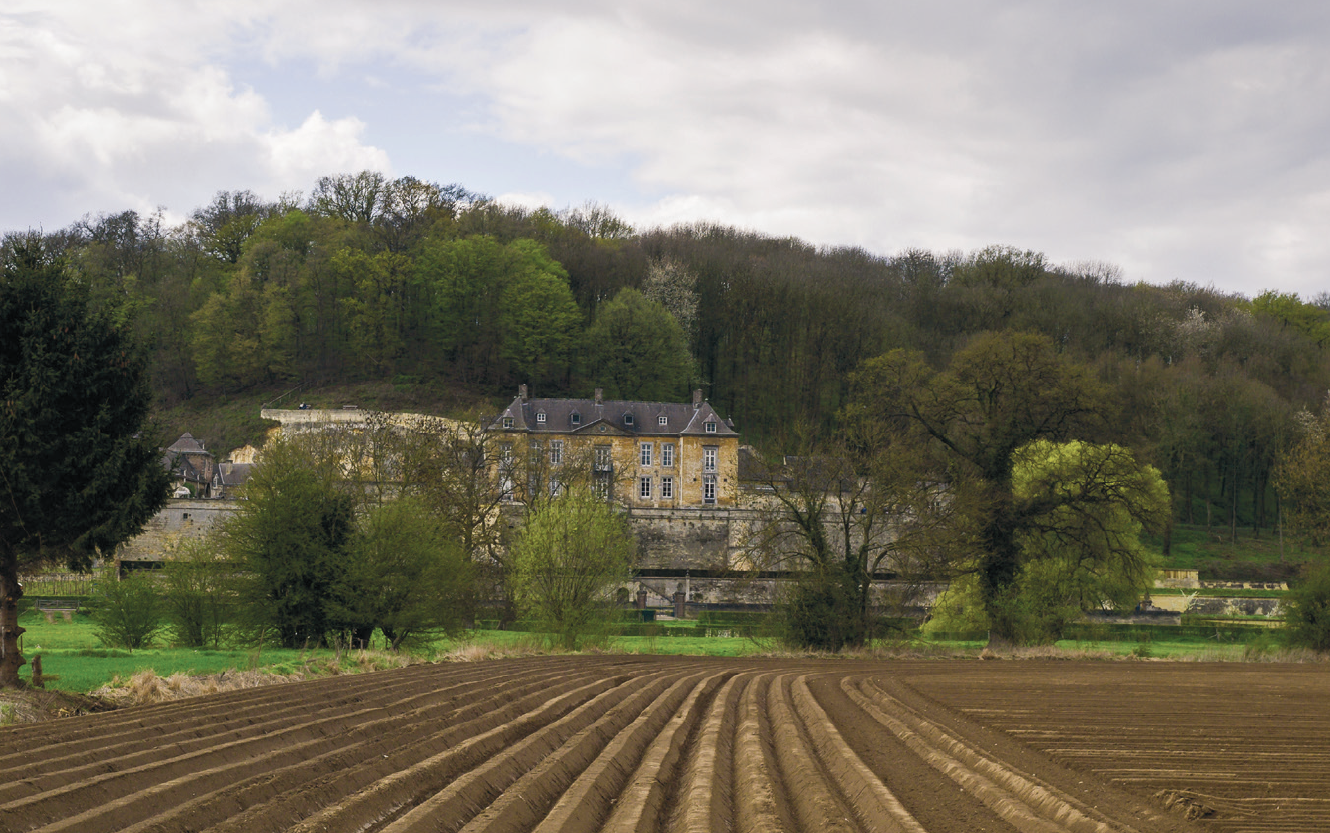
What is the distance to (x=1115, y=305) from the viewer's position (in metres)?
91.8

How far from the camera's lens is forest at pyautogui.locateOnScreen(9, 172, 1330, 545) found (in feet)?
258

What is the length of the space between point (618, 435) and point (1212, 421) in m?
40.9

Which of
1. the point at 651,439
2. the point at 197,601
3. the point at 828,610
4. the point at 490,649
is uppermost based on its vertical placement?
the point at 651,439

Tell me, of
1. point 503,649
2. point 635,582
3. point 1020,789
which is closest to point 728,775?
point 1020,789

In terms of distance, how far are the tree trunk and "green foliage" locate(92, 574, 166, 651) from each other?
590 inches

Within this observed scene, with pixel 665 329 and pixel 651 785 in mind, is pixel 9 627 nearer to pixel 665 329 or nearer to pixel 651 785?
pixel 651 785

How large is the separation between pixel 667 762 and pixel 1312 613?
3154 centimetres

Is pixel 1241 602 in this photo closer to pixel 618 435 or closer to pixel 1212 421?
pixel 1212 421

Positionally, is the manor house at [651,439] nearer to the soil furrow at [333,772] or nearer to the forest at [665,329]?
the forest at [665,329]

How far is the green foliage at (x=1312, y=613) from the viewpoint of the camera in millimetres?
34469

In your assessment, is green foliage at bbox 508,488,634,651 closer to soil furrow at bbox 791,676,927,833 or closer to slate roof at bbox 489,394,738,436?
soil furrow at bbox 791,676,927,833

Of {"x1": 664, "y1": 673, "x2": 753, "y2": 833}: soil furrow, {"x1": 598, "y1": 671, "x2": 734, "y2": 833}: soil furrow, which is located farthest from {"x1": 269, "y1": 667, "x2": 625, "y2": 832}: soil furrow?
{"x1": 664, "y1": 673, "x2": 753, "y2": 833}: soil furrow

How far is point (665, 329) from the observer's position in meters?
83.7

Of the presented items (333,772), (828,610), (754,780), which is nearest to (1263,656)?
(828,610)
